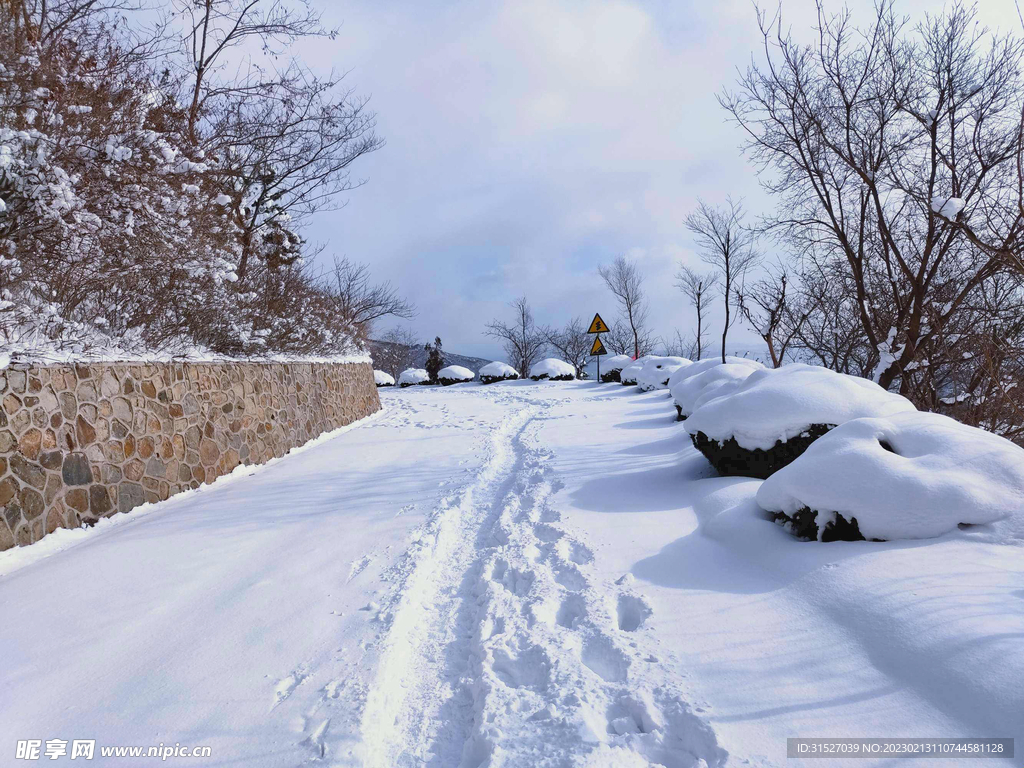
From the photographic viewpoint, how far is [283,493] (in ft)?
17.2

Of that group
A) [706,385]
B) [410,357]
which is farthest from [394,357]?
[706,385]

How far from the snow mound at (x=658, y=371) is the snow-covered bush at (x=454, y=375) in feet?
32.0

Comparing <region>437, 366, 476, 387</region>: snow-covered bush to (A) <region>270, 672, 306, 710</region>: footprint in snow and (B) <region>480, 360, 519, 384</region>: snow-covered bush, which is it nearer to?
(B) <region>480, 360, 519, 384</region>: snow-covered bush

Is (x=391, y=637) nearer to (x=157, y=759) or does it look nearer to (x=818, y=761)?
(x=157, y=759)

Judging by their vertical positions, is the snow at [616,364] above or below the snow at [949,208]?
below

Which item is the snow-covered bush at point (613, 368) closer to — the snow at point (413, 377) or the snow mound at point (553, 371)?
the snow mound at point (553, 371)

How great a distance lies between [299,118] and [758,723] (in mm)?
12147

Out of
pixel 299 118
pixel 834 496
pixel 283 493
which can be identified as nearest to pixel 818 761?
pixel 834 496

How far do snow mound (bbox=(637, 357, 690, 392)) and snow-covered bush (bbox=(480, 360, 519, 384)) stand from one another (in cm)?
831

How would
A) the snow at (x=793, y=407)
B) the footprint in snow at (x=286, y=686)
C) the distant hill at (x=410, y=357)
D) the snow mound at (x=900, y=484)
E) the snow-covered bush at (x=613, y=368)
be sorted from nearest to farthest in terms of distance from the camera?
1. the footprint in snow at (x=286, y=686)
2. the snow mound at (x=900, y=484)
3. the snow at (x=793, y=407)
4. the snow-covered bush at (x=613, y=368)
5. the distant hill at (x=410, y=357)

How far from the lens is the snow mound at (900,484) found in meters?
2.90

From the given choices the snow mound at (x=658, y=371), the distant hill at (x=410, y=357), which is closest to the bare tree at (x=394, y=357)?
the distant hill at (x=410, y=357)

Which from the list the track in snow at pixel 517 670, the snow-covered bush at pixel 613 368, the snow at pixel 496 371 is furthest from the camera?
the snow at pixel 496 371

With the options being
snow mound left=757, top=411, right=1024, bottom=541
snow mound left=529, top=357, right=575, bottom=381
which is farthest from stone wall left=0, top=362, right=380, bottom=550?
snow mound left=529, top=357, right=575, bottom=381
